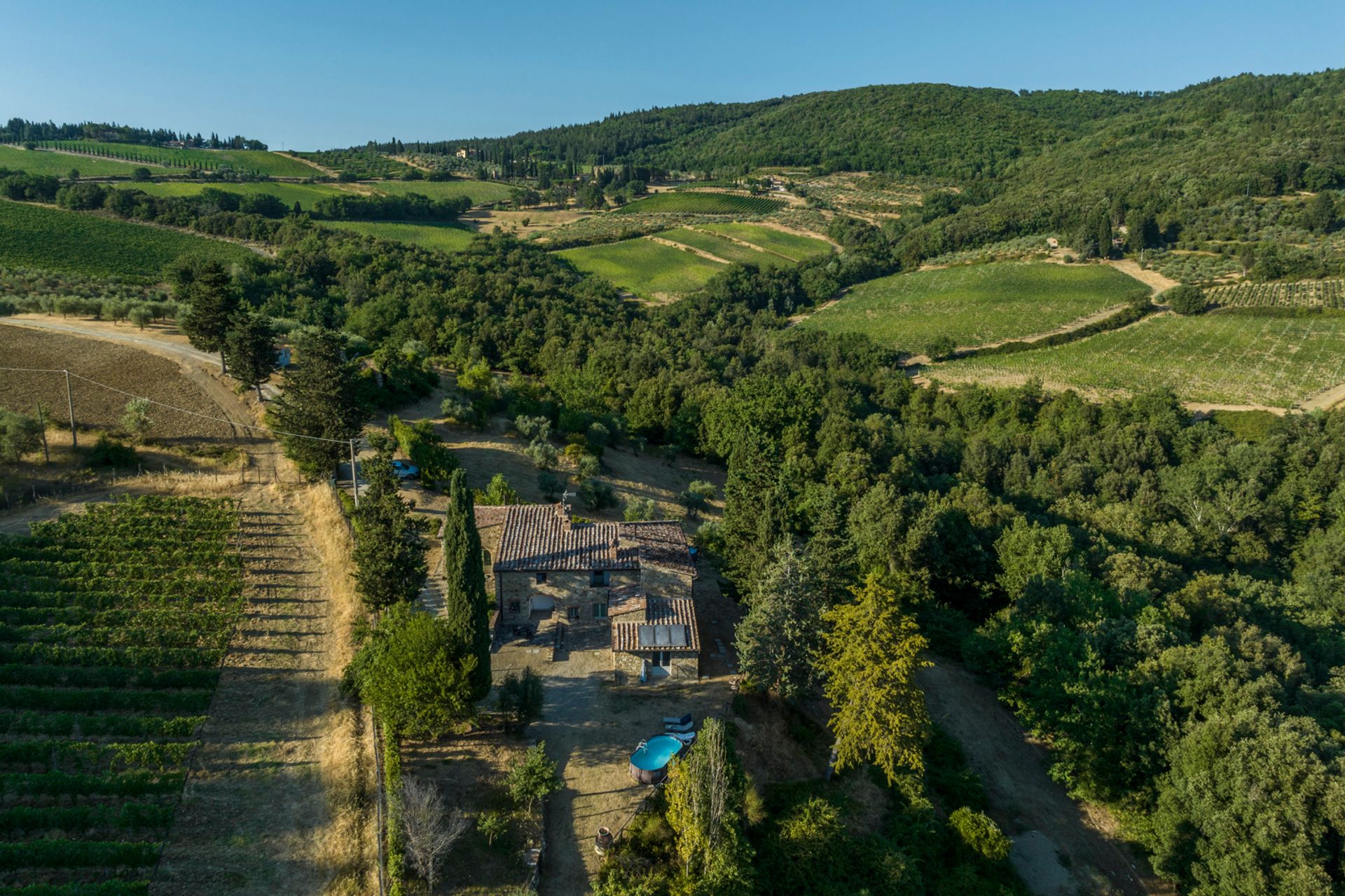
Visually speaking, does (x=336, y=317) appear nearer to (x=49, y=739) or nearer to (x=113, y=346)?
(x=113, y=346)

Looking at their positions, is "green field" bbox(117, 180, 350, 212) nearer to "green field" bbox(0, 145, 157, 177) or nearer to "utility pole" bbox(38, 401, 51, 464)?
"green field" bbox(0, 145, 157, 177)

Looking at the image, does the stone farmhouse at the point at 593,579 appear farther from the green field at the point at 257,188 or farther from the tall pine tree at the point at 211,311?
the green field at the point at 257,188

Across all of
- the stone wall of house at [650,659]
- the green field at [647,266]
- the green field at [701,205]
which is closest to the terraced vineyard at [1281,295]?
the green field at [647,266]

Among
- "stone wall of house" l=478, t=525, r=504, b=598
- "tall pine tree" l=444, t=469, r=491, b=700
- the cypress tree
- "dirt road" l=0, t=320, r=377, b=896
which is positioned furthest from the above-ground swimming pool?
"stone wall of house" l=478, t=525, r=504, b=598

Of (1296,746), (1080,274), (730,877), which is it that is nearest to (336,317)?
(730,877)

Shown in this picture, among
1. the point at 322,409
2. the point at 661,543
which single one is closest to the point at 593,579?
the point at 661,543

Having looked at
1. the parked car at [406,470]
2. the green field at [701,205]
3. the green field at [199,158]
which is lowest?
the parked car at [406,470]
